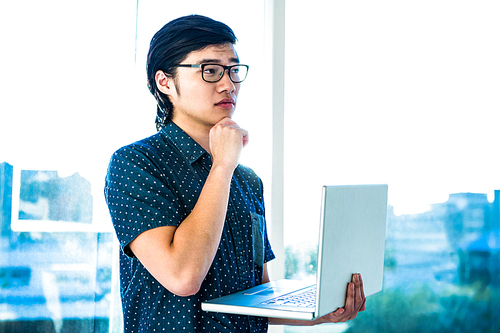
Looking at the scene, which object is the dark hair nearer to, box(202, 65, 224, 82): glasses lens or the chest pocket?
box(202, 65, 224, 82): glasses lens

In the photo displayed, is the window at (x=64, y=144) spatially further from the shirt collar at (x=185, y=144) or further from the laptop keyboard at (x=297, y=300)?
the laptop keyboard at (x=297, y=300)

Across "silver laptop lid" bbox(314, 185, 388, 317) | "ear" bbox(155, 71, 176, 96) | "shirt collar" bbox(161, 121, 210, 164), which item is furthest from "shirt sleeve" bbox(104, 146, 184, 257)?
"silver laptop lid" bbox(314, 185, 388, 317)

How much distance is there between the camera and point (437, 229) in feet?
7.63

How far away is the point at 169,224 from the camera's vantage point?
43.6 inches

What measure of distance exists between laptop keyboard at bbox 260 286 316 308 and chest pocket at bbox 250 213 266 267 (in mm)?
185

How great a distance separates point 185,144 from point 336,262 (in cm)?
53

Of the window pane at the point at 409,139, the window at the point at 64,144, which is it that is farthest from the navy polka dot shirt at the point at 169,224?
the window pane at the point at 409,139

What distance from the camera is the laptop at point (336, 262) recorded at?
98cm

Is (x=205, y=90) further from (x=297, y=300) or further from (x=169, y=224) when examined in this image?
(x=297, y=300)

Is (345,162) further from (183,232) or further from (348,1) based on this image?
(183,232)

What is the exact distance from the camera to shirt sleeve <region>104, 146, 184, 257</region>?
43.4 inches

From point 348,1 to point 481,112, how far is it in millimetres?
826

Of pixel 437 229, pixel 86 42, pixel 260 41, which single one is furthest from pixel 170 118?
pixel 437 229

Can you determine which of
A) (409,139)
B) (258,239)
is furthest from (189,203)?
(409,139)
